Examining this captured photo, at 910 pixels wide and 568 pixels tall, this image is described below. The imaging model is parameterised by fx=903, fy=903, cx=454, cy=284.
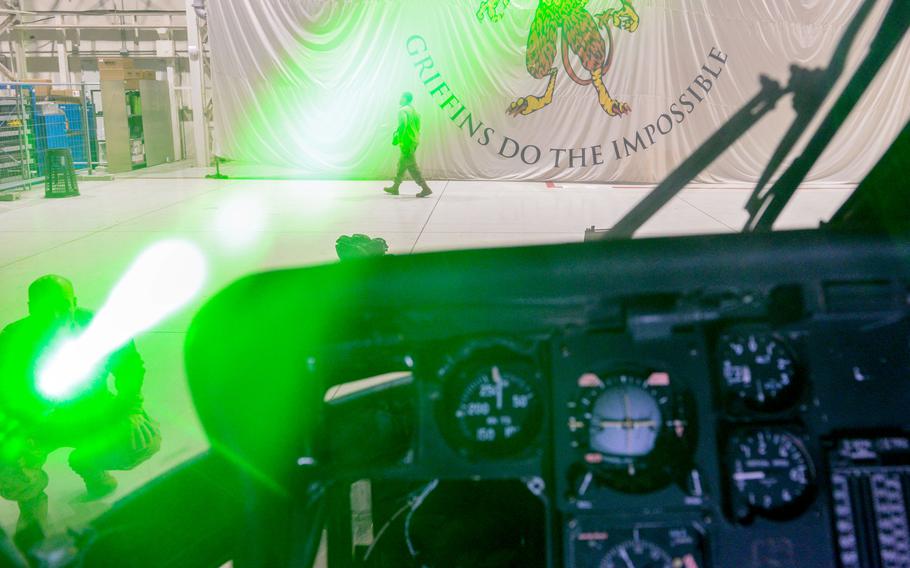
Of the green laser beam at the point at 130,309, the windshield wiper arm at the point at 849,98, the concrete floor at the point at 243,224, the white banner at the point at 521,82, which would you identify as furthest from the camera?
the white banner at the point at 521,82

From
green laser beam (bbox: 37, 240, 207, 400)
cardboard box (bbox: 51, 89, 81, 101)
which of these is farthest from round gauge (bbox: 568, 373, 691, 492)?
cardboard box (bbox: 51, 89, 81, 101)

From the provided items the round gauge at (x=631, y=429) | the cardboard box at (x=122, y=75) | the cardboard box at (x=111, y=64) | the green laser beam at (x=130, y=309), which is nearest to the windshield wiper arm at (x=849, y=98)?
the round gauge at (x=631, y=429)

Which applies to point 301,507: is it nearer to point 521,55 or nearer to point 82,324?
point 82,324

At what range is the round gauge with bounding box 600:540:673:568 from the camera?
1.65m

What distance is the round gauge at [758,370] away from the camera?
1.67 metres

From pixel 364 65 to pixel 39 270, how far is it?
10.3 meters

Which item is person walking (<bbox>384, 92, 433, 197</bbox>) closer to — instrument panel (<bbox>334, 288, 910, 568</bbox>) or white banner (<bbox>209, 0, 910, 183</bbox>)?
white banner (<bbox>209, 0, 910, 183</bbox>)

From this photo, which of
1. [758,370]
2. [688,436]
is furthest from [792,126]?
[688,436]

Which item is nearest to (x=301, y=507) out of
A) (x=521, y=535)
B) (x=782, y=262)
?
(x=521, y=535)

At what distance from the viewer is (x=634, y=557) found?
1658 mm

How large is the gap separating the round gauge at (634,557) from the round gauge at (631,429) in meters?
0.11

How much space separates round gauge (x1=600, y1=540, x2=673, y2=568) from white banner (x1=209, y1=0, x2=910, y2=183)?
17047mm

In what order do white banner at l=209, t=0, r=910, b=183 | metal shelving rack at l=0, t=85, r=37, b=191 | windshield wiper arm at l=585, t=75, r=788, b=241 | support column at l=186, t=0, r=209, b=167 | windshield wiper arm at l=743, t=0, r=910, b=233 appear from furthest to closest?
support column at l=186, t=0, r=209, b=167 → white banner at l=209, t=0, r=910, b=183 → metal shelving rack at l=0, t=85, r=37, b=191 → windshield wiper arm at l=585, t=75, r=788, b=241 → windshield wiper arm at l=743, t=0, r=910, b=233

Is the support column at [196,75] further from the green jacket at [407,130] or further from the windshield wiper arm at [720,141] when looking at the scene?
the windshield wiper arm at [720,141]
